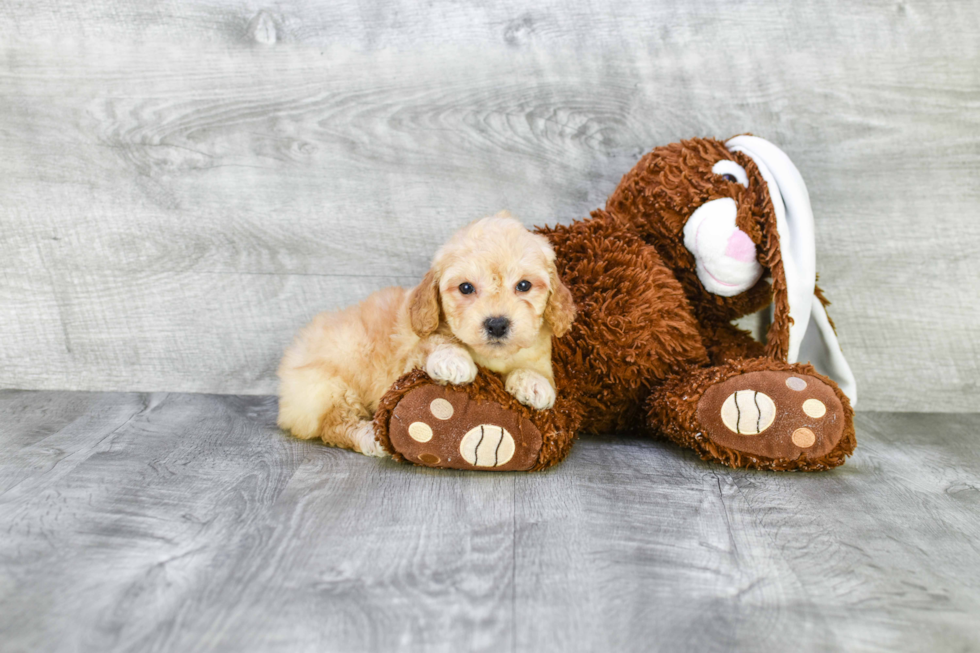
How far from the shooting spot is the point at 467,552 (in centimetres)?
119

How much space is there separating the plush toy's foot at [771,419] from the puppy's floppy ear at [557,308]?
1.22 feet

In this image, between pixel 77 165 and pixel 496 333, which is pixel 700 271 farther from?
pixel 77 165

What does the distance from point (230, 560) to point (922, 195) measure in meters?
2.12

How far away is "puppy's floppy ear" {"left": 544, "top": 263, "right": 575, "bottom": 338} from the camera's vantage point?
152cm

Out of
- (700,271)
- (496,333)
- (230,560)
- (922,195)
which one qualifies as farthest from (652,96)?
(230,560)

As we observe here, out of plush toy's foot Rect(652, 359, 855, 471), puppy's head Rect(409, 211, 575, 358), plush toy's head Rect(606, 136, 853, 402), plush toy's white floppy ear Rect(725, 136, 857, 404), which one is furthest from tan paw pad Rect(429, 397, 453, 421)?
plush toy's white floppy ear Rect(725, 136, 857, 404)

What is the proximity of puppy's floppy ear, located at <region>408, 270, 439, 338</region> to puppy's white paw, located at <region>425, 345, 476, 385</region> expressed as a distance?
0.19 ft

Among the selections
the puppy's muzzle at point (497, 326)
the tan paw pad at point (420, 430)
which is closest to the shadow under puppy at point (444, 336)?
the puppy's muzzle at point (497, 326)

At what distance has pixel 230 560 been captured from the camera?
3.77 ft

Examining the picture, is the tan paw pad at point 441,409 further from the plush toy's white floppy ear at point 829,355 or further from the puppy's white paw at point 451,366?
the plush toy's white floppy ear at point 829,355

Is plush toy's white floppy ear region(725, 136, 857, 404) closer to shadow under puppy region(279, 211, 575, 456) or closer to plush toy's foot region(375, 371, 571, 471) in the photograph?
shadow under puppy region(279, 211, 575, 456)

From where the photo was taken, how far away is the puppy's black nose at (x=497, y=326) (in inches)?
56.0

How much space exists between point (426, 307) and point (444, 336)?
10 cm

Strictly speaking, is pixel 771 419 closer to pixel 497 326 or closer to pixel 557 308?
pixel 557 308
